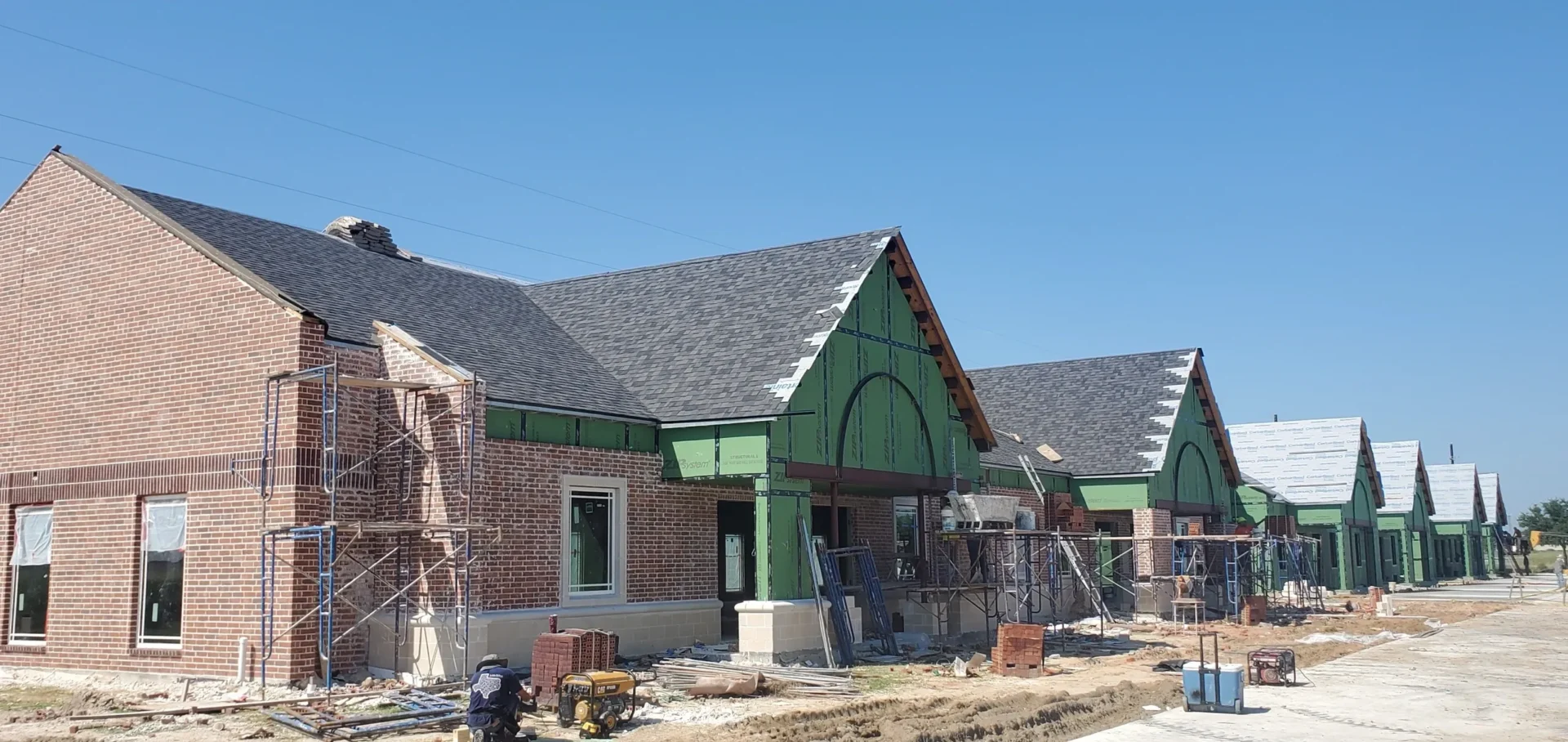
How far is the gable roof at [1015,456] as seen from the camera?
31.2 m

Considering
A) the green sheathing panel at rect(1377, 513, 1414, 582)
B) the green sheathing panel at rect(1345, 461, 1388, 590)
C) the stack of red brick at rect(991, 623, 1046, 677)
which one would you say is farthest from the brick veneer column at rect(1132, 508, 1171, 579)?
the green sheathing panel at rect(1377, 513, 1414, 582)

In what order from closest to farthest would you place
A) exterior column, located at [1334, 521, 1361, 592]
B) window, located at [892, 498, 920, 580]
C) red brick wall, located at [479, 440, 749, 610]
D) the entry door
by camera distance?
1. red brick wall, located at [479, 440, 749, 610]
2. the entry door
3. window, located at [892, 498, 920, 580]
4. exterior column, located at [1334, 521, 1361, 592]

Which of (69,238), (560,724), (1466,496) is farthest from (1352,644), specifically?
(1466,496)

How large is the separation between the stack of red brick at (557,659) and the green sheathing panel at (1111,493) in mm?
21575

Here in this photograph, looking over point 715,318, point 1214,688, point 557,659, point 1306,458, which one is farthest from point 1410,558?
point 557,659

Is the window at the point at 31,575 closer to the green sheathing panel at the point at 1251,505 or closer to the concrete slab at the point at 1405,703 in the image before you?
the concrete slab at the point at 1405,703

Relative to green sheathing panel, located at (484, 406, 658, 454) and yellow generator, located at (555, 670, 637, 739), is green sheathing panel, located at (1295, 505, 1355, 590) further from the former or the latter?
yellow generator, located at (555, 670, 637, 739)

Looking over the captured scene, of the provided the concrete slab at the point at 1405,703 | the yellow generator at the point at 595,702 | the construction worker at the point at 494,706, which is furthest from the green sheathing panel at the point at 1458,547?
the construction worker at the point at 494,706

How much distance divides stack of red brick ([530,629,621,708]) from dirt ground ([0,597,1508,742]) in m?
0.73

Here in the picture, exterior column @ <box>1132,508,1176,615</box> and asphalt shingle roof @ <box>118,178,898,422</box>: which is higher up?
asphalt shingle roof @ <box>118,178,898,422</box>

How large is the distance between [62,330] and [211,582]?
5.53m

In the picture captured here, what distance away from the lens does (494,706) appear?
1254cm

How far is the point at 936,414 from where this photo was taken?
2577cm

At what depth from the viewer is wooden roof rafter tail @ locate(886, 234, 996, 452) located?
81.5 feet
